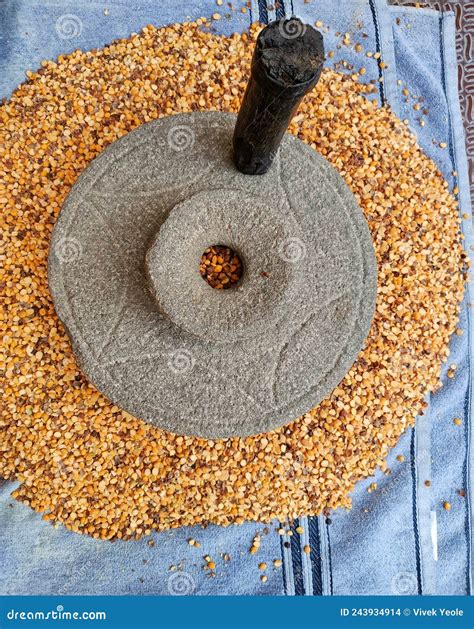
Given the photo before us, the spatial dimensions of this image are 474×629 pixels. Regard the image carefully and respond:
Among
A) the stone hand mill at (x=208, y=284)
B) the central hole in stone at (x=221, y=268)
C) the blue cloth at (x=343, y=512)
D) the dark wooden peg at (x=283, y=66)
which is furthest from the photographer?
the blue cloth at (x=343, y=512)

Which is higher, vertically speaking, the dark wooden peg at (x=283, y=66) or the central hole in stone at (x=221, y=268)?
the dark wooden peg at (x=283, y=66)

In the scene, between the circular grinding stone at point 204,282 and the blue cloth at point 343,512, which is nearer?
the circular grinding stone at point 204,282

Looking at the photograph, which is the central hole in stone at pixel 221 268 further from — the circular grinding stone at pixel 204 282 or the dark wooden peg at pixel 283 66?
the dark wooden peg at pixel 283 66

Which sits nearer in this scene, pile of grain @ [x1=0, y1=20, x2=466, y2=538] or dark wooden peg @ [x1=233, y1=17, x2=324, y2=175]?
dark wooden peg @ [x1=233, y1=17, x2=324, y2=175]

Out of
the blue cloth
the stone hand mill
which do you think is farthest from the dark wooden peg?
the blue cloth

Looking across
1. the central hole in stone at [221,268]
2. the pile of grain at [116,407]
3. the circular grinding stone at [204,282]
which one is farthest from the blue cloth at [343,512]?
the central hole in stone at [221,268]

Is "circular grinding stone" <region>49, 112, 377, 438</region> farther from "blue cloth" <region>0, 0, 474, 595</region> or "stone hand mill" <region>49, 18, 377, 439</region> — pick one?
"blue cloth" <region>0, 0, 474, 595</region>
